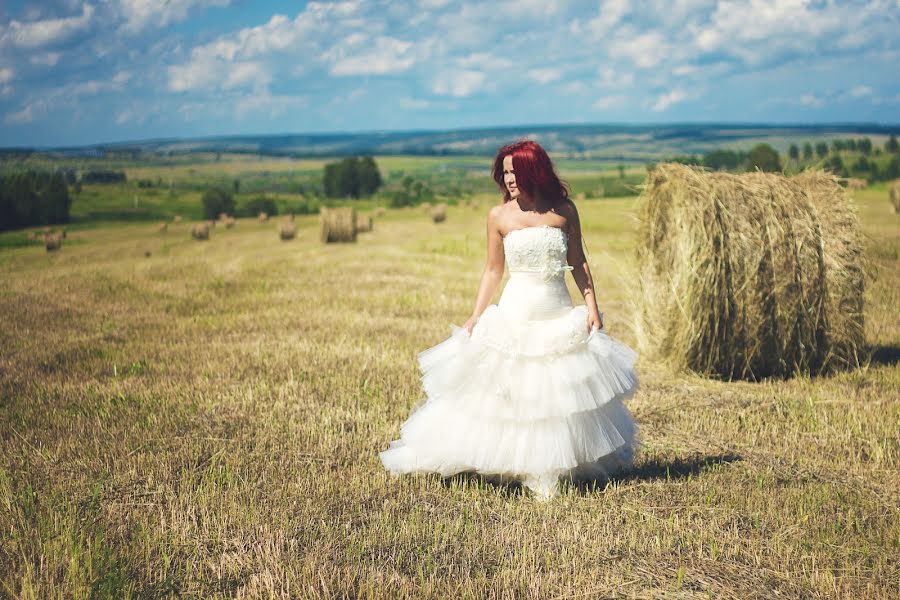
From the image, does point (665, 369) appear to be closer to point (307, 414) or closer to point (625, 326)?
point (625, 326)

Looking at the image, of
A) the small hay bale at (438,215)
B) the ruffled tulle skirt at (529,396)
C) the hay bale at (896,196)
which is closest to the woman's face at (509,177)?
the ruffled tulle skirt at (529,396)

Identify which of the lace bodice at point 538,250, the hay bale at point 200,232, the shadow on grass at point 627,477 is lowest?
the shadow on grass at point 627,477

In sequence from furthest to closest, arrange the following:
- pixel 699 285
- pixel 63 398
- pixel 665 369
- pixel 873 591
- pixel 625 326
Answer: pixel 625 326 < pixel 665 369 < pixel 699 285 < pixel 63 398 < pixel 873 591

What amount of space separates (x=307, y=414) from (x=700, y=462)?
3.22 metres

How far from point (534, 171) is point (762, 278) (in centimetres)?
420

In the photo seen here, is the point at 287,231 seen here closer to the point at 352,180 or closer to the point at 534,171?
the point at 534,171

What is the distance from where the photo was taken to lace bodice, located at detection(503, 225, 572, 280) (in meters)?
5.12

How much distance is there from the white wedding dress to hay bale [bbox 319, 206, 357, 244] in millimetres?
20670

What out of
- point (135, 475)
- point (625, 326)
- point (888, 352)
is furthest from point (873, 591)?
point (625, 326)

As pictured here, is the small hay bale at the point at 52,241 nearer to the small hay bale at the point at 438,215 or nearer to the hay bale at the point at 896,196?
the small hay bale at the point at 438,215

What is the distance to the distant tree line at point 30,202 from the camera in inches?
1244

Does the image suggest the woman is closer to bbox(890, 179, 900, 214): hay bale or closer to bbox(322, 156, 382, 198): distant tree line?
bbox(890, 179, 900, 214): hay bale

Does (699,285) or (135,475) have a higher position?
(699,285)

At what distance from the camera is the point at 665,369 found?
882 cm
